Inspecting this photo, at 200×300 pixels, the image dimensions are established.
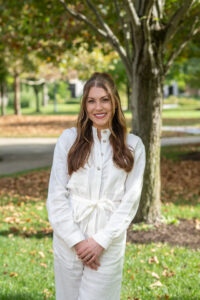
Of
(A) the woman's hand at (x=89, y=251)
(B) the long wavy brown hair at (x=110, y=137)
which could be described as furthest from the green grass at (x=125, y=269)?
(B) the long wavy brown hair at (x=110, y=137)

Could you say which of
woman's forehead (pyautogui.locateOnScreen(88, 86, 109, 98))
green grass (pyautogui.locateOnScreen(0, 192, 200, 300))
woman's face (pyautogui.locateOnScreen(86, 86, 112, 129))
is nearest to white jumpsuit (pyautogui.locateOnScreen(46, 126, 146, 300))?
woman's face (pyautogui.locateOnScreen(86, 86, 112, 129))

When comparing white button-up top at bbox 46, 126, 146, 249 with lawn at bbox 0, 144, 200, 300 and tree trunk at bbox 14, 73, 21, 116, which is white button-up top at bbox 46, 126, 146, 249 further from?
tree trunk at bbox 14, 73, 21, 116

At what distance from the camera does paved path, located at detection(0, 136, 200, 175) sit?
12250 mm

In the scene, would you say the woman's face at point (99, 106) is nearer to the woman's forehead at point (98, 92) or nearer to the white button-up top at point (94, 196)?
the woman's forehead at point (98, 92)

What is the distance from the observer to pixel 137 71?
553 centimetres

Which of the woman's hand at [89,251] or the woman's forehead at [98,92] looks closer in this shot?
the woman's hand at [89,251]

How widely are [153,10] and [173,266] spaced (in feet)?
11.1

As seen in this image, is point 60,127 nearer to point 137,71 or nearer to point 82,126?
point 137,71

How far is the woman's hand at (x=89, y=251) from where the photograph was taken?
2366 millimetres

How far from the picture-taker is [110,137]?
8.59 feet

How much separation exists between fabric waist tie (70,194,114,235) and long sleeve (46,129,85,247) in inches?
2.0

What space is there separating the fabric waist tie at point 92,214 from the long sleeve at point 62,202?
0.16 ft

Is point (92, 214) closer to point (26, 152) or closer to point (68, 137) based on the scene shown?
point (68, 137)

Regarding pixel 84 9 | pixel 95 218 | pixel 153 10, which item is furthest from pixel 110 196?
pixel 84 9
